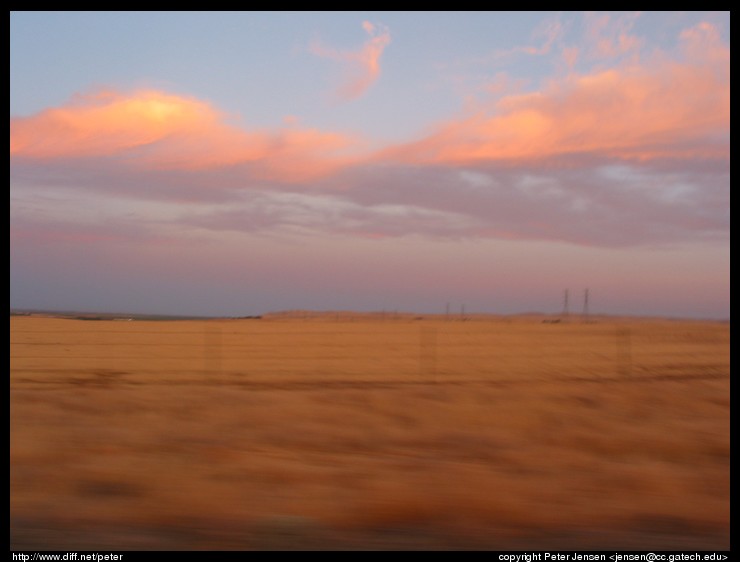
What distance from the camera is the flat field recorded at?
5227 millimetres

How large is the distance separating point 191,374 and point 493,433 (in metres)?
9.14

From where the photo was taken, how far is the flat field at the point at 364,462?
5.23 meters

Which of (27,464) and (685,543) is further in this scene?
(27,464)

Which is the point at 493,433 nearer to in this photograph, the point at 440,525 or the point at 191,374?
the point at 440,525

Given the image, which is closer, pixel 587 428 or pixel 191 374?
pixel 587 428

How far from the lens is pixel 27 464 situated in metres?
6.82

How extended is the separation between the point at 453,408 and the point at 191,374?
7513mm

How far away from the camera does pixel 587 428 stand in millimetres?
9258

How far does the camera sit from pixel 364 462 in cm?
721
